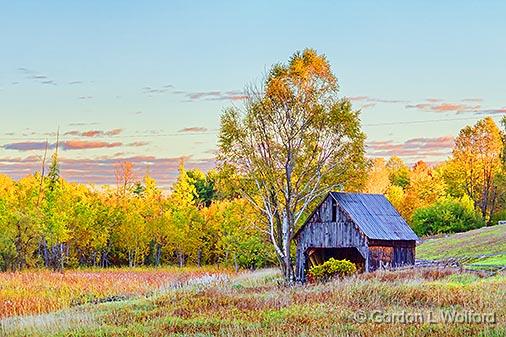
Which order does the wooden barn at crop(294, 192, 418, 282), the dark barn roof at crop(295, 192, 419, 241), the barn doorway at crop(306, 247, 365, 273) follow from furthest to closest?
the barn doorway at crop(306, 247, 365, 273), the dark barn roof at crop(295, 192, 419, 241), the wooden barn at crop(294, 192, 418, 282)

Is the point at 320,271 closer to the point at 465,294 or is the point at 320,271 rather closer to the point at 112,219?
the point at 465,294

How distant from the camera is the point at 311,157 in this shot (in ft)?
156

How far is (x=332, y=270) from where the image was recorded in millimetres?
42062

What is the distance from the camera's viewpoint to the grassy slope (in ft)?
170

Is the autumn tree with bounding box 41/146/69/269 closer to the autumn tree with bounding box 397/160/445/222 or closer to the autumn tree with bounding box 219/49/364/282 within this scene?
the autumn tree with bounding box 219/49/364/282

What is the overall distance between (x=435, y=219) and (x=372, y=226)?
119 ft

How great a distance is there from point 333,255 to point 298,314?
2747 centimetres

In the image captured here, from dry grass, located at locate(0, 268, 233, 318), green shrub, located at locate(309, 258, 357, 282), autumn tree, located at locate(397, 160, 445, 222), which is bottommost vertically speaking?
dry grass, located at locate(0, 268, 233, 318)

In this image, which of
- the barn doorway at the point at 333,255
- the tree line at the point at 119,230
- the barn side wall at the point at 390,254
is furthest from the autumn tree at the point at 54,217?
the barn side wall at the point at 390,254

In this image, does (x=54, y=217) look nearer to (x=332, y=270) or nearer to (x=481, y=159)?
(x=332, y=270)

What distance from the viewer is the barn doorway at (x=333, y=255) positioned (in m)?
48.1

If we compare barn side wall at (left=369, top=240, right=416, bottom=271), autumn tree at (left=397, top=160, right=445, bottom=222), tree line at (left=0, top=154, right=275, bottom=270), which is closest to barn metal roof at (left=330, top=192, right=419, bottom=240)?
barn side wall at (left=369, top=240, right=416, bottom=271)

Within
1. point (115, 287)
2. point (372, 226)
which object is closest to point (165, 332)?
point (115, 287)

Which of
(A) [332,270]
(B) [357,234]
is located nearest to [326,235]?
(B) [357,234]
